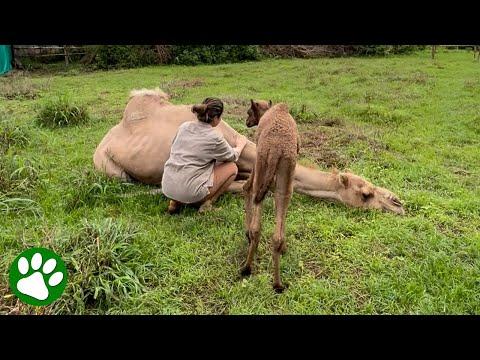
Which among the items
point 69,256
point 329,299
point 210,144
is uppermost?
point 210,144

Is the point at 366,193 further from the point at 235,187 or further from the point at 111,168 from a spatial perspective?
the point at 111,168

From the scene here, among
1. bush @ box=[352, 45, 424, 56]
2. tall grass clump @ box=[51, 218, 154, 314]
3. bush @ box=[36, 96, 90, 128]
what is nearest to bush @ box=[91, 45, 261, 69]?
bush @ box=[352, 45, 424, 56]

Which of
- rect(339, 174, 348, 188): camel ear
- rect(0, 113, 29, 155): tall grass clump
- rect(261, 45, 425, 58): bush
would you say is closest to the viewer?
rect(339, 174, 348, 188): camel ear

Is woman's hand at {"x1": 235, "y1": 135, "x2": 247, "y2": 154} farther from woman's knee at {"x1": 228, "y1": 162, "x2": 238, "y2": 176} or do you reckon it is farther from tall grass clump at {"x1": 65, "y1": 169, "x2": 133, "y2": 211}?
tall grass clump at {"x1": 65, "y1": 169, "x2": 133, "y2": 211}

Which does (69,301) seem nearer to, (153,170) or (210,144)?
(210,144)

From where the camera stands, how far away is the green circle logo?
2.42 metres

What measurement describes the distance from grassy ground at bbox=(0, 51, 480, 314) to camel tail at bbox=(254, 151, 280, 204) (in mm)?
657

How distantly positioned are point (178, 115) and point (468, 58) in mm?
13358

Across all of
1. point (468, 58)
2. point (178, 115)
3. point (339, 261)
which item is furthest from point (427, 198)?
point (468, 58)

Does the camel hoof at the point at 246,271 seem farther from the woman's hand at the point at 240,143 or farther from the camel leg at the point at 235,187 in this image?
the woman's hand at the point at 240,143

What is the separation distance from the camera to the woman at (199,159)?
394cm

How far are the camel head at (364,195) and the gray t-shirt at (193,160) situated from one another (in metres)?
1.17

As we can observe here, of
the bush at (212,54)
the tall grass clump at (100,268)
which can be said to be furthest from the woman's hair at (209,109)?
the bush at (212,54)

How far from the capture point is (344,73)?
1188cm
